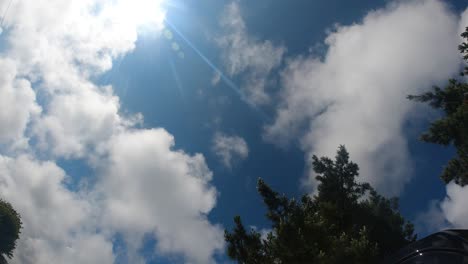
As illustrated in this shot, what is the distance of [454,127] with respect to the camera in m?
15.8

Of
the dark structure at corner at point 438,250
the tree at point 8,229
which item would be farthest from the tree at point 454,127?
the tree at point 8,229

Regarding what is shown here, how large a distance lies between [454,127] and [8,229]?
76582 mm

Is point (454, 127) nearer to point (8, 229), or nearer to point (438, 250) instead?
point (438, 250)

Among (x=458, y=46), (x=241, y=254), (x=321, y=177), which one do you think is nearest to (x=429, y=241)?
(x=241, y=254)

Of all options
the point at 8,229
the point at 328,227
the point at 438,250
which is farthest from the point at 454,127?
the point at 8,229

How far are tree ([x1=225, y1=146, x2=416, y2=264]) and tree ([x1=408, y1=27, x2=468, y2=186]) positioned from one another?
5.66 metres

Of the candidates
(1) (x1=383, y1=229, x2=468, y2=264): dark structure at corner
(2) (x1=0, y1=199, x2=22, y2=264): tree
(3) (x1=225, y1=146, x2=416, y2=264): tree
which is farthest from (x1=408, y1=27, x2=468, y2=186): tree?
(2) (x1=0, y1=199, x2=22, y2=264): tree

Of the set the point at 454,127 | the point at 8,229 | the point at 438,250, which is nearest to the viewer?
the point at 438,250

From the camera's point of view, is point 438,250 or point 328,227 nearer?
point 438,250

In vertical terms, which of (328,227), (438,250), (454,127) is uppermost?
(454,127)

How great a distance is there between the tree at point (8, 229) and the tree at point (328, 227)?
65418 millimetres

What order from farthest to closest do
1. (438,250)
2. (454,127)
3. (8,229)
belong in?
(8,229) < (454,127) < (438,250)

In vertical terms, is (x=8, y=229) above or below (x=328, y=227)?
above

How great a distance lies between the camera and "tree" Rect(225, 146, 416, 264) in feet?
38.8
